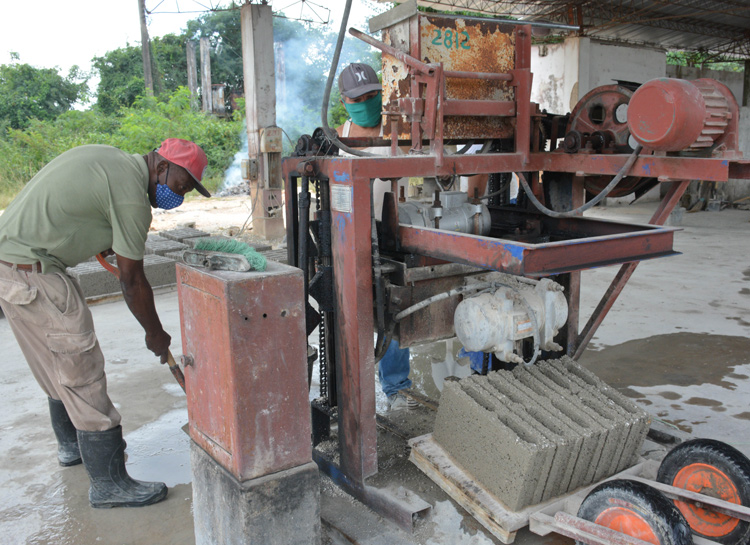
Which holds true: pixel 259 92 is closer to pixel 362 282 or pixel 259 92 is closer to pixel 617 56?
pixel 362 282

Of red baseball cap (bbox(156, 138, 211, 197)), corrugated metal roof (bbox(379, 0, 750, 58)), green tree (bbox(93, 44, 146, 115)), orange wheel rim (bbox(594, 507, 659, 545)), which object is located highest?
green tree (bbox(93, 44, 146, 115))

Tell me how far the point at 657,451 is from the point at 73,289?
309 cm

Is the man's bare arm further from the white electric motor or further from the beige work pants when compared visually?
the white electric motor

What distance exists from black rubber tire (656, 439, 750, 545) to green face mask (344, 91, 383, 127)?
2.75m

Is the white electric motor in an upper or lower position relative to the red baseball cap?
lower

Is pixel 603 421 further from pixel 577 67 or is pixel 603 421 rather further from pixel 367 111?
pixel 577 67

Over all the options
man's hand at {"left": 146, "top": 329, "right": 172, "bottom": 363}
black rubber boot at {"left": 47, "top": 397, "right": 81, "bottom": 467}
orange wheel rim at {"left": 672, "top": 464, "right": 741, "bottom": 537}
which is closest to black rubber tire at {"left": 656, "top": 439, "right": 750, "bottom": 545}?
orange wheel rim at {"left": 672, "top": 464, "right": 741, "bottom": 537}

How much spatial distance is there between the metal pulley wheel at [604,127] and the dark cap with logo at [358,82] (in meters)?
1.28

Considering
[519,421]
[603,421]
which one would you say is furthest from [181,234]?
[603,421]

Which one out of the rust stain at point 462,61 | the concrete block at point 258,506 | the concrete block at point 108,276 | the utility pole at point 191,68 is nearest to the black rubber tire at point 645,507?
the concrete block at point 258,506

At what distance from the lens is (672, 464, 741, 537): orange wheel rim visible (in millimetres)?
Answer: 2568

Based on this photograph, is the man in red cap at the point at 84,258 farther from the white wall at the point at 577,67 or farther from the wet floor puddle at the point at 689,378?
the white wall at the point at 577,67

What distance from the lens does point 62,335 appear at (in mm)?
3064

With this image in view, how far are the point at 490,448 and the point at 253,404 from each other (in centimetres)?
108
